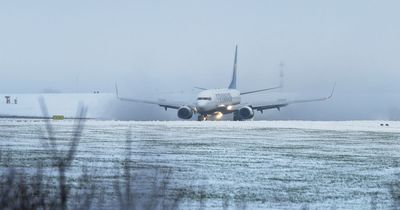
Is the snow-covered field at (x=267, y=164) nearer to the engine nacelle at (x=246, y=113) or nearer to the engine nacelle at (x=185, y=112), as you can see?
the engine nacelle at (x=185, y=112)

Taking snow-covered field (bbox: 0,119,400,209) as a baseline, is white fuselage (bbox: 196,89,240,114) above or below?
above

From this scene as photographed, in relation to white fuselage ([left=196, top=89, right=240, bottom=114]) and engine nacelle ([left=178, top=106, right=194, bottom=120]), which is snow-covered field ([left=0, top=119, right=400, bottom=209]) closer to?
white fuselage ([left=196, top=89, right=240, bottom=114])

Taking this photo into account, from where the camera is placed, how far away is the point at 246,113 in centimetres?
5512

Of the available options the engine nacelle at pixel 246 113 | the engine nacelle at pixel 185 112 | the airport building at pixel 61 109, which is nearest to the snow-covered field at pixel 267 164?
the airport building at pixel 61 109

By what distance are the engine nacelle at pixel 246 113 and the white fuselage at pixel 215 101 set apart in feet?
6.13

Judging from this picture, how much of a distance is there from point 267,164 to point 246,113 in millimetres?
37324

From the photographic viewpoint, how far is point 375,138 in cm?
2905

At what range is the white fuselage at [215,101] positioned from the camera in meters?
53.7

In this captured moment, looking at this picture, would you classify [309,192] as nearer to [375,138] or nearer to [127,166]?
[127,166]

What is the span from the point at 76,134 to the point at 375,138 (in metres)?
26.4

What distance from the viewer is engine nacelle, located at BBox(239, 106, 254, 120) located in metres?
55.1

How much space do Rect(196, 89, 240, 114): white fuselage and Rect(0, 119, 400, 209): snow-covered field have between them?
24.9 metres

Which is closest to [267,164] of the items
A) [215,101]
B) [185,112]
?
[185,112]

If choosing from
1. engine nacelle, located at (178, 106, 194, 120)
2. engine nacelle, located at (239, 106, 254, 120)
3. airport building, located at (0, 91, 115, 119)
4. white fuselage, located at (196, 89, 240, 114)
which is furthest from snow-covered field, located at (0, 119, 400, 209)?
engine nacelle, located at (239, 106, 254, 120)
